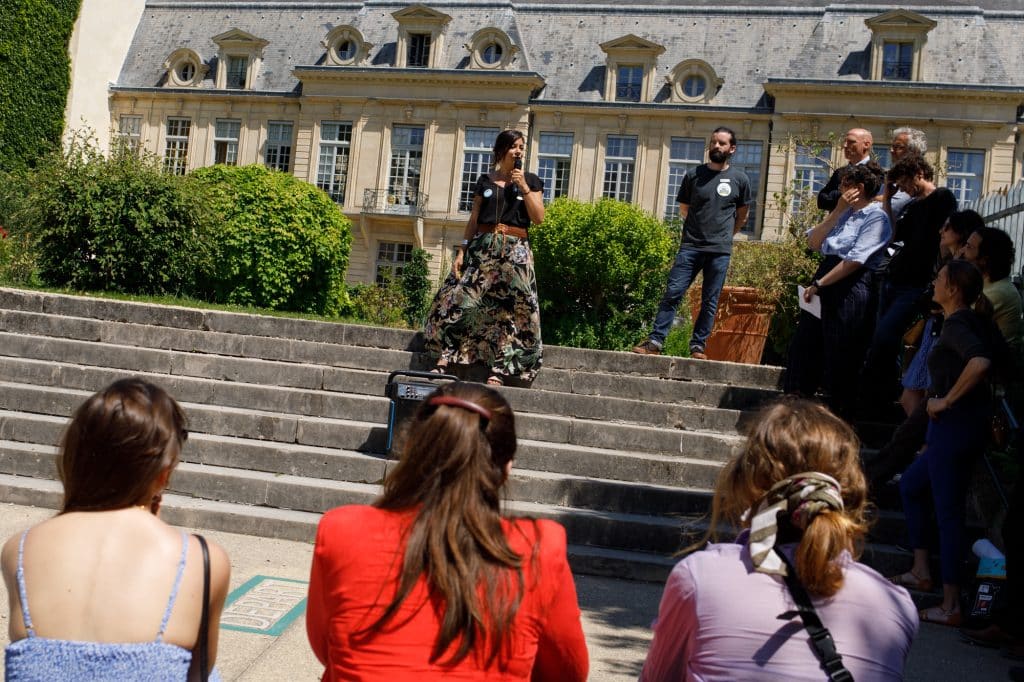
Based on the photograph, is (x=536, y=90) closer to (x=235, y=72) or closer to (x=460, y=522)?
(x=235, y=72)

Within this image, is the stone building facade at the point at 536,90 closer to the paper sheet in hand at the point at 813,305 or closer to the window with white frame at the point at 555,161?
the window with white frame at the point at 555,161

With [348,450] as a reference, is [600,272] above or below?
above

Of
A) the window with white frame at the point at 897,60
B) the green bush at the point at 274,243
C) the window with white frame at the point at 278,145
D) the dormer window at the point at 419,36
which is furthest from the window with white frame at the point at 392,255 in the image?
the green bush at the point at 274,243

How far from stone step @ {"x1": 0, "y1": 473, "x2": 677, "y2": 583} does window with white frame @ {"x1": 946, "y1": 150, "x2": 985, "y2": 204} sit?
29.1 metres

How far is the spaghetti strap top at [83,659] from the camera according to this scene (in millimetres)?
2084

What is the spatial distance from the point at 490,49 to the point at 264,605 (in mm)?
32083

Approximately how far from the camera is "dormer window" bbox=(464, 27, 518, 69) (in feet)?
112

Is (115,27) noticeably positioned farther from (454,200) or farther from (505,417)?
(505,417)

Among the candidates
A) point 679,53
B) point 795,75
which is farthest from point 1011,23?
point 679,53

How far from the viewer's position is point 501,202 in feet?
24.7

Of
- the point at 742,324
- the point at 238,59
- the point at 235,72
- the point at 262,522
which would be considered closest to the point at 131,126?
the point at 235,72

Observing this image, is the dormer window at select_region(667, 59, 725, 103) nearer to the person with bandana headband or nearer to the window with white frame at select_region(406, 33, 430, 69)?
the window with white frame at select_region(406, 33, 430, 69)

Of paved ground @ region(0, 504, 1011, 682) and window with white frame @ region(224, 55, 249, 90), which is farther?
window with white frame @ region(224, 55, 249, 90)

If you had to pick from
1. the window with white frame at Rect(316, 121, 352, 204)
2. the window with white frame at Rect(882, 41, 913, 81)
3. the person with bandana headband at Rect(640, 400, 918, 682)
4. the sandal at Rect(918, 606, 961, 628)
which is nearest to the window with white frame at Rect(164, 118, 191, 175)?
the window with white frame at Rect(316, 121, 352, 204)
